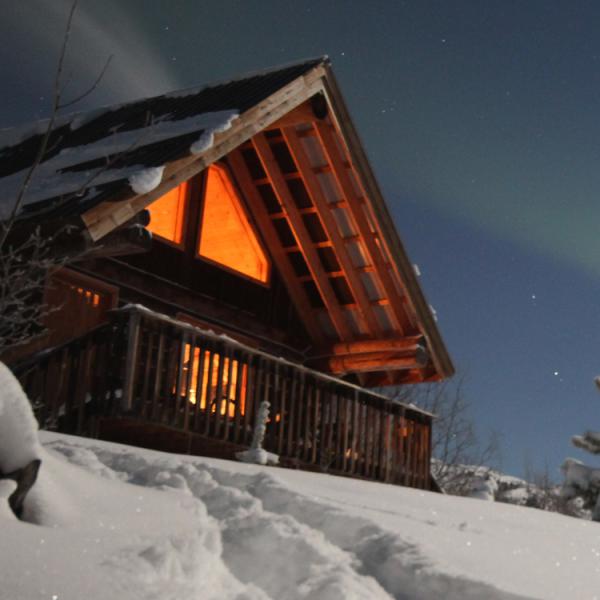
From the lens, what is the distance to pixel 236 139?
13.6 metres

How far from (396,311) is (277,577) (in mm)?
11412

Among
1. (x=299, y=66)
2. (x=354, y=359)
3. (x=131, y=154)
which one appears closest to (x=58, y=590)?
(x=131, y=154)

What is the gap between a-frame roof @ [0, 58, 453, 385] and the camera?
559 inches

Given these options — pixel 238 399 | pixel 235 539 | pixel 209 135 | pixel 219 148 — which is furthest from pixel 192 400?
pixel 235 539

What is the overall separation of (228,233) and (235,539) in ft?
36.7

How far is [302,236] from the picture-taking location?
56.4 ft

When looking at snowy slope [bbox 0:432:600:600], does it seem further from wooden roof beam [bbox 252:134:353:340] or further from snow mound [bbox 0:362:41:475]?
wooden roof beam [bbox 252:134:353:340]

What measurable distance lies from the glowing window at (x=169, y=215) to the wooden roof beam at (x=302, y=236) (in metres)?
1.35

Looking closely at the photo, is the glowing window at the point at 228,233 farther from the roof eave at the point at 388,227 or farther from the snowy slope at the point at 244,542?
the snowy slope at the point at 244,542

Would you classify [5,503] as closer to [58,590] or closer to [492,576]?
[58,590]

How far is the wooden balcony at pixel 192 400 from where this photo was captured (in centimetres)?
1194

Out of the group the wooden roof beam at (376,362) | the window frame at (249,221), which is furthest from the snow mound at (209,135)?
the wooden roof beam at (376,362)

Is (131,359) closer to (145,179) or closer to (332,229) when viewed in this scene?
(145,179)

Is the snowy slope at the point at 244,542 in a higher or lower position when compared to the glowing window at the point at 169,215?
lower
